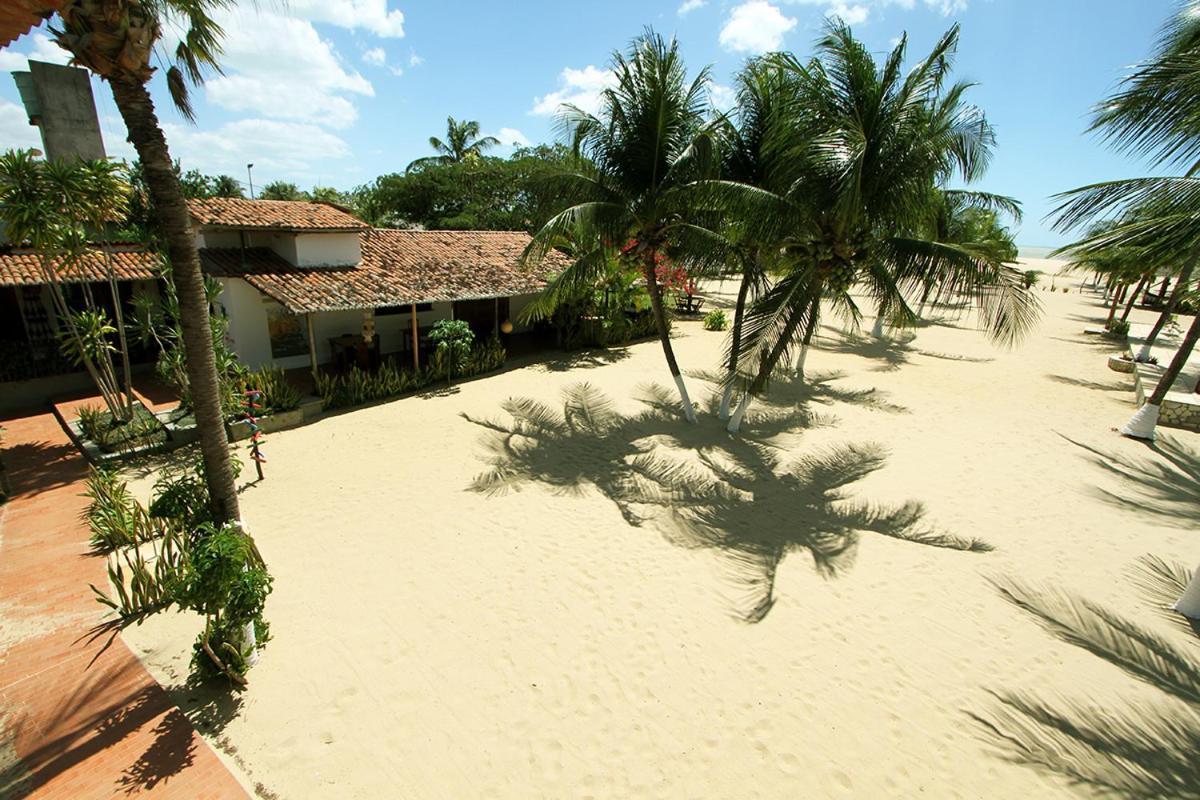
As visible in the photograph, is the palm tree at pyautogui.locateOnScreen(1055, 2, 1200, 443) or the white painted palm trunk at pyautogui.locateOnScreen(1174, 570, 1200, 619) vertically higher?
the palm tree at pyautogui.locateOnScreen(1055, 2, 1200, 443)

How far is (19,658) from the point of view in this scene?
4832 millimetres

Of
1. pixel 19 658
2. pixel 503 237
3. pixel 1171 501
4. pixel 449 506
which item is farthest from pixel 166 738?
pixel 503 237

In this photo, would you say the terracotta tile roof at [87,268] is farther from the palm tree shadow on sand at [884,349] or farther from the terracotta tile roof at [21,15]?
the palm tree shadow on sand at [884,349]

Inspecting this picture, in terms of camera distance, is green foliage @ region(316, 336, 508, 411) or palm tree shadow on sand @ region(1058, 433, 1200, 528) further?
green foliage @ region(316, 336, 508, 411)

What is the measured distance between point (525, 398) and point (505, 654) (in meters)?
8.35

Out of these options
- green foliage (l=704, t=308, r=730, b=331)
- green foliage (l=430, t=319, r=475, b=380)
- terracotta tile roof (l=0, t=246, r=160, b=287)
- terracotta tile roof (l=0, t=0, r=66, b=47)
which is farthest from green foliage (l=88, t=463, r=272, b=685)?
green foliage (l=704, t=308, r=730, b=331)

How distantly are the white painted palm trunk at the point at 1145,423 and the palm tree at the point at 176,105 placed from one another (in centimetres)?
1759

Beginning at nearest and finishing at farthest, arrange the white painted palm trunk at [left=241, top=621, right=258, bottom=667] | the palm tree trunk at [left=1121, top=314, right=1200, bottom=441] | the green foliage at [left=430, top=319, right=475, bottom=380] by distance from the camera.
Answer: the white painted palm trunk at [left=241, top=621, right=258, bottom=667]
the palm tree trunk at [left=1121, top=314, right=1200, bottom=441]
the green foliage at [left=430, top=319, right=475, bottom=380]

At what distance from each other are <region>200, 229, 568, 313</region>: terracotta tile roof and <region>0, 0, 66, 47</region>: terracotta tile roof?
7.92 meters

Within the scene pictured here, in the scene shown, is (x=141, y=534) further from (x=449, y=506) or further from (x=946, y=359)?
(x=946, y=359)

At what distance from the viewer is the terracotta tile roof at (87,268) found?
10.4 m

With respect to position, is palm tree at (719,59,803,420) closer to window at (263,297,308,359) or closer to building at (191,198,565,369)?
building at (191,198,565,369)

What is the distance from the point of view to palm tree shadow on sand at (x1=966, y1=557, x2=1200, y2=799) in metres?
4.30

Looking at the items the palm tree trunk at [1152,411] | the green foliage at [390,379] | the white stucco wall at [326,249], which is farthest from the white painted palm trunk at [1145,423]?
the white stucco wall at [326,249]
